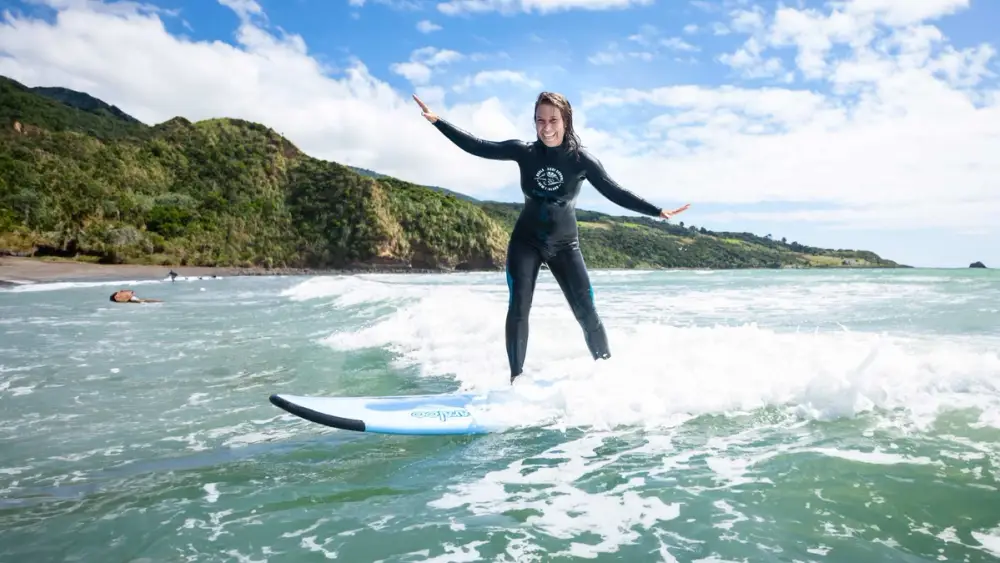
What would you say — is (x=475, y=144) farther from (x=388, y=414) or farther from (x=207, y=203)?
(x=207, y=203)

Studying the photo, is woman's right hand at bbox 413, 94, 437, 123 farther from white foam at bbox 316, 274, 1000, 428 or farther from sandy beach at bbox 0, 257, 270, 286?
sandy beach at bbox 0, 257, 270, 286

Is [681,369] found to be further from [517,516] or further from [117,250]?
[117,250]

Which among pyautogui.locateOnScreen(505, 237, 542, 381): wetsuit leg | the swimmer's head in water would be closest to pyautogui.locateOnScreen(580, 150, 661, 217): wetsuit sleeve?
the swimmer's head in water

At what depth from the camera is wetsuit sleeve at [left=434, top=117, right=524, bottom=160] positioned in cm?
509

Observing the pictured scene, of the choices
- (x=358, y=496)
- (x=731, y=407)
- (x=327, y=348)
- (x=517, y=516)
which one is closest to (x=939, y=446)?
(x=731, y=407)

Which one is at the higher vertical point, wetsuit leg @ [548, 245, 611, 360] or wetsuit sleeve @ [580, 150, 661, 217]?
wetsuit sleeve @ [580, 150, 661, 217]

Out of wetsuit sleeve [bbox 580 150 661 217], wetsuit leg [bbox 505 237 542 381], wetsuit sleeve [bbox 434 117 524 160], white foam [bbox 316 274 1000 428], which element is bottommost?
white foam [bbox 316 274 1000 428]

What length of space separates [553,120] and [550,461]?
263 centimetres

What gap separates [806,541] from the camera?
2646mm

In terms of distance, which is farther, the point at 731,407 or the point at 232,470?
the point at 731,407

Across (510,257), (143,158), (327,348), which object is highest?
(143,158)

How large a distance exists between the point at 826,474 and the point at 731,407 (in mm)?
1543

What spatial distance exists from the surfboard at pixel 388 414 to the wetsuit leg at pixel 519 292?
1.91 ft

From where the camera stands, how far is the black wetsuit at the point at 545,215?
16.3 ft
